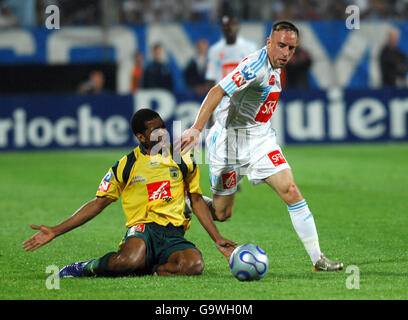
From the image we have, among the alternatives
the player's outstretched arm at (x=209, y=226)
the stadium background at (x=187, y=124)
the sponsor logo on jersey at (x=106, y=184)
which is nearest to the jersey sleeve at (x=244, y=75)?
the player's outstretched arm at (x=209, y=226)

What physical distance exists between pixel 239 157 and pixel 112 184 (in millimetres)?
1511

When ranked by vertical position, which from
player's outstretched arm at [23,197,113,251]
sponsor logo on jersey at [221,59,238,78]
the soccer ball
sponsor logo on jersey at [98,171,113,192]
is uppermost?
sponsor logo on jersey at [221,59,238,78]

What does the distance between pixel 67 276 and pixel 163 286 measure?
960 mm

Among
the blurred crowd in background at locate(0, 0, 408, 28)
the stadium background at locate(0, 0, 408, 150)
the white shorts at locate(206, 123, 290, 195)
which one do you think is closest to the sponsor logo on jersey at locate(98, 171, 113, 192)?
the white shorts at locate(206, 123, 290, 195)

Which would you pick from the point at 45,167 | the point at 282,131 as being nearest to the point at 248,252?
the point at 45,167

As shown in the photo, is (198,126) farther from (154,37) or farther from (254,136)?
(154,37)

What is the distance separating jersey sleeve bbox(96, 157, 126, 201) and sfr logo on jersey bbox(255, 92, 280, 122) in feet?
4.88

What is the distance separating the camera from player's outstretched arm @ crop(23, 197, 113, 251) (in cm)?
638

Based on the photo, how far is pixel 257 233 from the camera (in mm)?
9102

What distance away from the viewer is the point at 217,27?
22.7 metres

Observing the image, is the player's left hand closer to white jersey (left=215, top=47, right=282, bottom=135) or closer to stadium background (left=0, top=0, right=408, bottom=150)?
white jersey (left=215, top=47, right=282, bottom=135)

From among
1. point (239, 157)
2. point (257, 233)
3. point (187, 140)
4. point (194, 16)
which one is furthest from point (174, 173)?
point (194, 16)

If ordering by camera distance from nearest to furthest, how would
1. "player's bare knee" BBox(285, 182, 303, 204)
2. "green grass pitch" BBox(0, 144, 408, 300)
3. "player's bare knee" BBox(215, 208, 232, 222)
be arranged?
"green grass pitch" BBox(0, 144, 408, 300)
"player's bare knee" BBox(285, 182, 303, 204)
"player's bare knee" BBox(215, 208, 232, 222)
